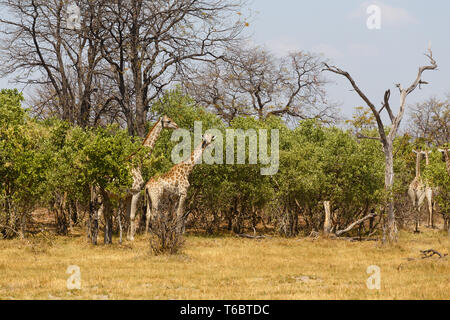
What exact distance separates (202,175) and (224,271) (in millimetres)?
8423

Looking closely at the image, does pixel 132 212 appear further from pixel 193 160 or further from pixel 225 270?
pixel 225 270

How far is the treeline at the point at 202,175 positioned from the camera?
603 inches

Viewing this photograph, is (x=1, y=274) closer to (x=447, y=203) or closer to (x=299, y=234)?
(x=299, y=234)

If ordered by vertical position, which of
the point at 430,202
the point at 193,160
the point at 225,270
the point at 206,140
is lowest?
the point at 225,270

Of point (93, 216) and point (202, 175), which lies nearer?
point (93, 216)

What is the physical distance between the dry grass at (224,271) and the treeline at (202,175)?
69.7 inches

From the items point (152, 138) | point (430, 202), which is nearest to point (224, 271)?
point (152, 138)

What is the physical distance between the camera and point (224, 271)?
36.7 feet

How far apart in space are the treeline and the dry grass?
177 centimetres

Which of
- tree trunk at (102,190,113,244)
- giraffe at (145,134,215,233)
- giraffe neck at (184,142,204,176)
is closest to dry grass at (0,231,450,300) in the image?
tree trunk at (102,190,113,244)

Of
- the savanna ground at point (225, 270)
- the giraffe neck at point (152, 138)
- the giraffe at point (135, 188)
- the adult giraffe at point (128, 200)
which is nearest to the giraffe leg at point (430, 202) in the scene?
the savanna ground at point (225, 270)

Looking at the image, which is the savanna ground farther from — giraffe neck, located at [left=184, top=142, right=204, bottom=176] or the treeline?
giraffe neck, located at [left=184, top=142, right=204, bottom=176]

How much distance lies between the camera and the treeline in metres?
15.3
